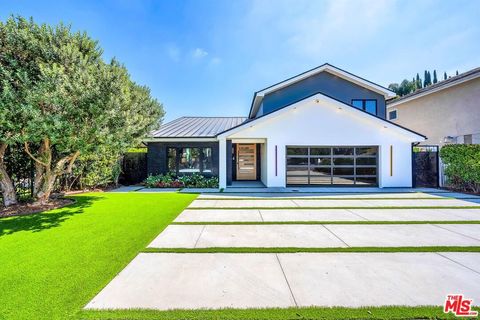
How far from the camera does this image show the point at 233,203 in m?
8.91

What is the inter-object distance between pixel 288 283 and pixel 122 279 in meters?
2.60

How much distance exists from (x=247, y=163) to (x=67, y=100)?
11.6m

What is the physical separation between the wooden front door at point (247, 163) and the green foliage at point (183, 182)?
3.22m

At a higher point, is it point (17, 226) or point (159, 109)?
point (159, 109)

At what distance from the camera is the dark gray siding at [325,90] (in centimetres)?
1551

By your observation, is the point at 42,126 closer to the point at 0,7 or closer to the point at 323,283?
the point at 0,7

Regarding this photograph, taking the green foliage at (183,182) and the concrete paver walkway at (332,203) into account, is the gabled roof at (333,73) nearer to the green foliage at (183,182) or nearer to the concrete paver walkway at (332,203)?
the green foliage at (183,182)

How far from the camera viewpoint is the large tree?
21.2ft

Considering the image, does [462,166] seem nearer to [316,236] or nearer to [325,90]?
[325,90]

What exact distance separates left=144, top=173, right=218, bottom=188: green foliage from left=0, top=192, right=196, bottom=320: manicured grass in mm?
5135

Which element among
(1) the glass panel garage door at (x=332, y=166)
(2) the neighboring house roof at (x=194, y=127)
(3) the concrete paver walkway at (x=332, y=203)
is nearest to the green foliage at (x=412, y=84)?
(1) the glass panel garage door at (x=332, y=166)

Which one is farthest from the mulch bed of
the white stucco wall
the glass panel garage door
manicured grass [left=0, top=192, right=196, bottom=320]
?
the glass panel garage door

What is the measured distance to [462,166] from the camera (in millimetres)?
11188

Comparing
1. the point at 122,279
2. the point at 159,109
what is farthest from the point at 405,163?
the point at 159,109
